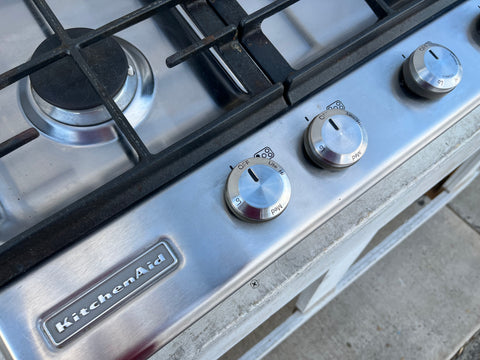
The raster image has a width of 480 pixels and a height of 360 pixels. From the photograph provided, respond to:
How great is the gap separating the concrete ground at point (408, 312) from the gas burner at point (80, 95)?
0.89m

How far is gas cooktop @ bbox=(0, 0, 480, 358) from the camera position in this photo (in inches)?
14.5

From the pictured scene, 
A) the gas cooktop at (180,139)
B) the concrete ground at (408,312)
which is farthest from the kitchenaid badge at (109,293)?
the concrete ground at (408,312)

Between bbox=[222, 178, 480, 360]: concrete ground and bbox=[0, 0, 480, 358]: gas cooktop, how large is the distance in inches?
33.2

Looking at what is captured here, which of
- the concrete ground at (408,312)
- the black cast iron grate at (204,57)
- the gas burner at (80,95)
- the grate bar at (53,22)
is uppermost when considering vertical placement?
the grate bar at (53,22)

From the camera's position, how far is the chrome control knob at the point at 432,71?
0.45 meters

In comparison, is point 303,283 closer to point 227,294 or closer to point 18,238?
point 227,294

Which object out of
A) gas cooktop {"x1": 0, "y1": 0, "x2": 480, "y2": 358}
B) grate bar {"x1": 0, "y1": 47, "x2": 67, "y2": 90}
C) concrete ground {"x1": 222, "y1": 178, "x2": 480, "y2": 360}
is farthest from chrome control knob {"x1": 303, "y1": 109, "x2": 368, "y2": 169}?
concrete ground {"x1": 222, "y1": 178, "x2": 480, "y2": 360}

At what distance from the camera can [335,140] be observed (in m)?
0.42

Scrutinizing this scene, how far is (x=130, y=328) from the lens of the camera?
368 mm

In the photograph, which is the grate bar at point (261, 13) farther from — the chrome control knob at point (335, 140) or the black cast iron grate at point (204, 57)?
the chrome control knob at point (335, 140)

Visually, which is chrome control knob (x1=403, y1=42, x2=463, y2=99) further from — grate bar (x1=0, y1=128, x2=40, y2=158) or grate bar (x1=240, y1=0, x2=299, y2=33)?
grate bar (x1=0, y1=128, x2=40, y2=158)

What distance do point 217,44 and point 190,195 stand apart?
151 millimetres

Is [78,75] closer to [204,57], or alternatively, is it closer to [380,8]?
[204,57]

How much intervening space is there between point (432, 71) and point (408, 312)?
1.03 metres
